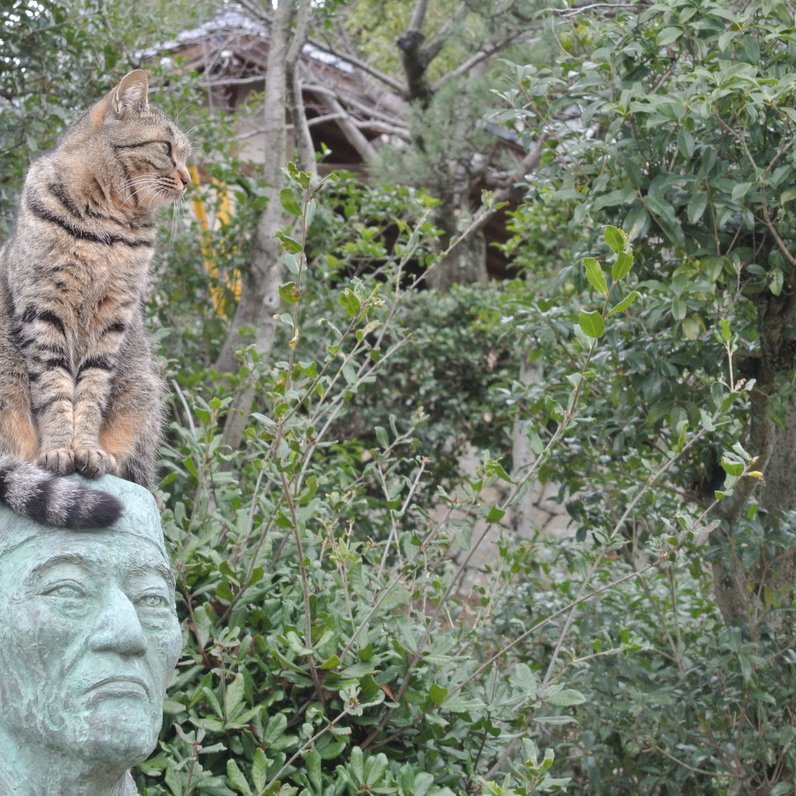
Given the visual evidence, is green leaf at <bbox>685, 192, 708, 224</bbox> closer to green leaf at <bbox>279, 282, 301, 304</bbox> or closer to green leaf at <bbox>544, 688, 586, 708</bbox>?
green leaf at <bbox>279, 282, 301, 304</bbox>

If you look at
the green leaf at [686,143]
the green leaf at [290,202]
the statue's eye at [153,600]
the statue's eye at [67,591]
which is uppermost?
the green leaf at [686,143]

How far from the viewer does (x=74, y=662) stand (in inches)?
86.0

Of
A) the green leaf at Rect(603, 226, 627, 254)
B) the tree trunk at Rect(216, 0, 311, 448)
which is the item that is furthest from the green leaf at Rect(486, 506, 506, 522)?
the tree trunk at Rect(216, 0, 311, 448)

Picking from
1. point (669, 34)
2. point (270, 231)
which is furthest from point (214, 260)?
point (669, 34)

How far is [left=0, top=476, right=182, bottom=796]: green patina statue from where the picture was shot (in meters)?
2.15

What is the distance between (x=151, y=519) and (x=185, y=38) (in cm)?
781

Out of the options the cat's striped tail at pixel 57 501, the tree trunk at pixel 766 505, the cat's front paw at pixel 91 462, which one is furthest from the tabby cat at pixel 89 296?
the tree trunk at pixel 766 505

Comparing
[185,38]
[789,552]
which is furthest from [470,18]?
[789,552]

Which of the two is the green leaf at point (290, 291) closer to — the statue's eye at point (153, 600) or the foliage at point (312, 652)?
the foliage at point (312, 652)

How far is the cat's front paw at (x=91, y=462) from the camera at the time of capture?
2.67 m

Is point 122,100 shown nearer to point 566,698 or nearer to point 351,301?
point 351,301

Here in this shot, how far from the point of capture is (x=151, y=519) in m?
2.50

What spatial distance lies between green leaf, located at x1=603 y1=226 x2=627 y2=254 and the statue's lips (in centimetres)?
160

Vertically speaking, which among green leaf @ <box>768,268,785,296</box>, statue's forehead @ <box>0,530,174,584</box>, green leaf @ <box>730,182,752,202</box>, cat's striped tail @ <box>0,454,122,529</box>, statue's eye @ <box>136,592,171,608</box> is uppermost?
green leaf @ <box>730,182,752,202</box>
